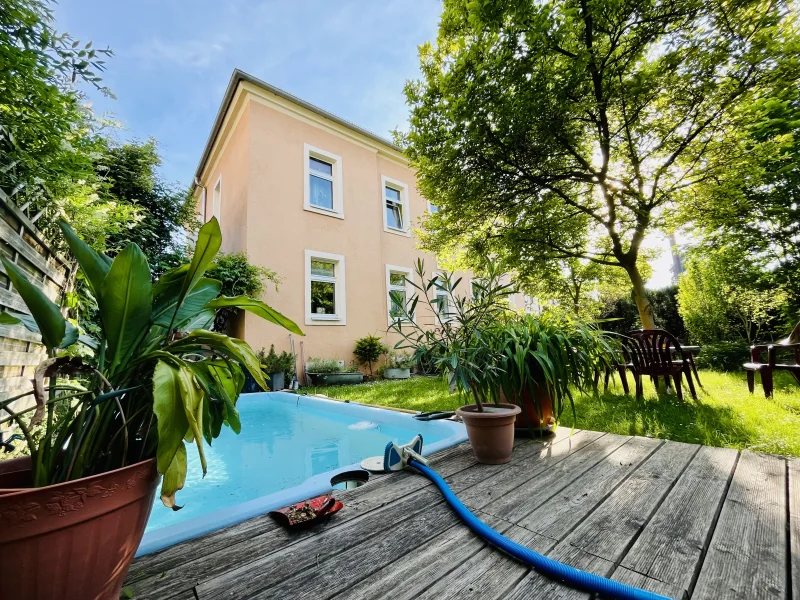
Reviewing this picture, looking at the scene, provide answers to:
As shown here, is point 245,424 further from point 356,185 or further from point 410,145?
point 356,185

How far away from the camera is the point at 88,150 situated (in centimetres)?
251

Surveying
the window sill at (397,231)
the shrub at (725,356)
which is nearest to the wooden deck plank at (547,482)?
the shrub at (725,356)

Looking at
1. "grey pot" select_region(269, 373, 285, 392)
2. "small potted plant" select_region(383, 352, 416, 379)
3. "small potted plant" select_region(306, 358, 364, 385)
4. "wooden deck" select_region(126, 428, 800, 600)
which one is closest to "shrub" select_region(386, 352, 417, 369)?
"small potted plant" select_region(383, 352, 416, 379)

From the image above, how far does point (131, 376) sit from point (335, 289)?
656cm

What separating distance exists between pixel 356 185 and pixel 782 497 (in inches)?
321

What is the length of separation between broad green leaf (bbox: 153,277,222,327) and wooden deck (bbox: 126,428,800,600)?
70 cm

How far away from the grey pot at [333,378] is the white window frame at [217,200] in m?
4.96

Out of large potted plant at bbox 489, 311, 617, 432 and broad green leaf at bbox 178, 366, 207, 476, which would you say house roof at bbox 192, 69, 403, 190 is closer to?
large potted plant at bbox 489, 311, 617, 432

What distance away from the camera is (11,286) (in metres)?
2.23

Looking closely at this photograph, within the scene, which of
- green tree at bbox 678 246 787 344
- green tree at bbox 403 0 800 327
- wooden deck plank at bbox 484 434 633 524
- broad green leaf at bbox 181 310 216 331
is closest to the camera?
broad green leaf at bbox 181 310 216 331

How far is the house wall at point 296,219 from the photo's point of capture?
652cm

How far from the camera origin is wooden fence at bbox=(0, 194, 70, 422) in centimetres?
194

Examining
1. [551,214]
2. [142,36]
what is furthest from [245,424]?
[142,36]

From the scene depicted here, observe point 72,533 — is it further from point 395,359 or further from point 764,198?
point 764,198
